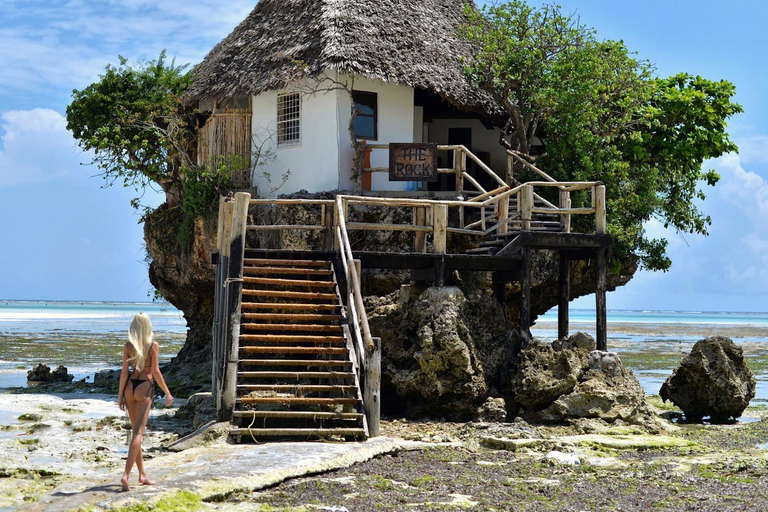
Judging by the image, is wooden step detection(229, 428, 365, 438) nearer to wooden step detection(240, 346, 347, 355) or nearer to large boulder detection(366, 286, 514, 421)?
wooden step detection(240, 346, 347, 355)

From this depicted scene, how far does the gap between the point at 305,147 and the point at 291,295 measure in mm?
6642

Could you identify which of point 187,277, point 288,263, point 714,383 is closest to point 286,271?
point 288,263

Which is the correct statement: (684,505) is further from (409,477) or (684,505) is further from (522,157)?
(522,157)

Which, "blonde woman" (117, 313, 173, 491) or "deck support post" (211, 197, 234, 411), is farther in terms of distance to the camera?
"deck support post" (211, 197, 234, 411)

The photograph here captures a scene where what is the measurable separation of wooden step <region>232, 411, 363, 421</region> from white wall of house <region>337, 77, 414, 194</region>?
26.6 ft

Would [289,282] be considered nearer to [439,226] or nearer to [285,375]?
[285,375]

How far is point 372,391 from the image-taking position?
1304 centimetres

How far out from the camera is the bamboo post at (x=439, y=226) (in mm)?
16203

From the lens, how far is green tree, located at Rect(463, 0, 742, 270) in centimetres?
2102

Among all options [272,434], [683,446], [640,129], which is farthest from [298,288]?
[640,129]

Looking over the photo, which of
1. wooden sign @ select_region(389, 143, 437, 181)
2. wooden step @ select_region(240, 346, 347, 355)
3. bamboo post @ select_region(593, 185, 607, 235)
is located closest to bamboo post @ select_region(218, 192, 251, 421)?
wooden step @ select_region(240, 346, 347, 355)

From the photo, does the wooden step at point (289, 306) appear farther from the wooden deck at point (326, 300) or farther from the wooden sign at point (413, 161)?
the wooden sign at point (413, 161)

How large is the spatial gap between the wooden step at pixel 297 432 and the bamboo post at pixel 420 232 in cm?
476

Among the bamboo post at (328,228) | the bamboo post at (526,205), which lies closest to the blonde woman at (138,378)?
the bamboo post at (328,228)
